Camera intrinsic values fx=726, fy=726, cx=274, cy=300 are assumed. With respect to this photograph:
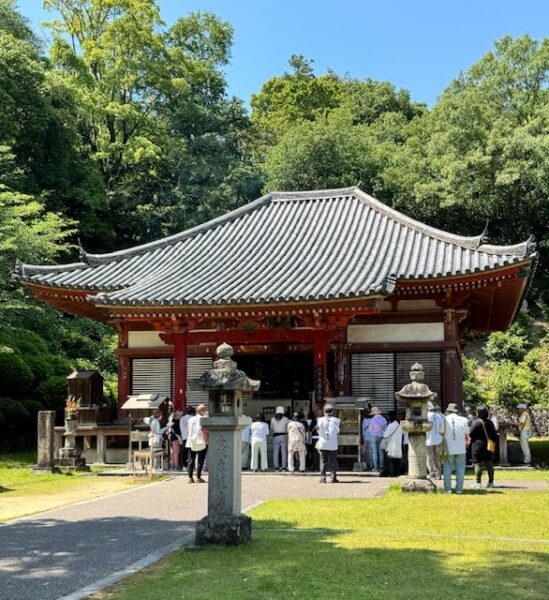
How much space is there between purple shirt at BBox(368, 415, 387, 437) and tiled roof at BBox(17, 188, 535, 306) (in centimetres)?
298

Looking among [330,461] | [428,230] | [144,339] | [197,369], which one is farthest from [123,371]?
[428,230]

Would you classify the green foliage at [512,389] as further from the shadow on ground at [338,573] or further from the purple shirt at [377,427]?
the shadow on ground at [338,573]

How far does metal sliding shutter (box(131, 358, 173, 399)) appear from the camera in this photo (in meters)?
20.8

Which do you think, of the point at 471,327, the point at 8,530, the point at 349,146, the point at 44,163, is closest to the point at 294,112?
the point at 349,146

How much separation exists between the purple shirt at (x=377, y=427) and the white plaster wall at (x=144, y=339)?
6.83 metres

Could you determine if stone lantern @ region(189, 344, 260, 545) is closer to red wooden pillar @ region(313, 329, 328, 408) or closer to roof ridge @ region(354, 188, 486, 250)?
red wooden pillar @ region(313, 329, 328, 408)

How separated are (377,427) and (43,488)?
7.56 metres

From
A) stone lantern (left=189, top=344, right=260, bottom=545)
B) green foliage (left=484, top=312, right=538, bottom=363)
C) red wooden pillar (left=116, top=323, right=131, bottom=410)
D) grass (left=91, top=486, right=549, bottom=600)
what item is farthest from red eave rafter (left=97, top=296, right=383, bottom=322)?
green foliage (left=484, top=312, right=538, bottom=363)

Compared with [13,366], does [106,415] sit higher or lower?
lower

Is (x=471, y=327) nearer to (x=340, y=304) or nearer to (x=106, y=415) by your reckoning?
(x=340, y=304)

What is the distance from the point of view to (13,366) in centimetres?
2350

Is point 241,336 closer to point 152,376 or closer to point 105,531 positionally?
point 152,376

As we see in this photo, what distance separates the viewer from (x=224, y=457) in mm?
8500

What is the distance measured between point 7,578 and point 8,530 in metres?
2.95
